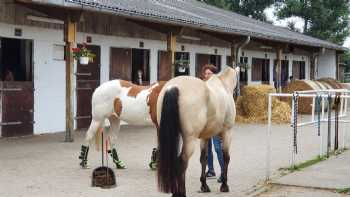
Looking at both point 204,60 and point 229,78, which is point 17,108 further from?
point 204,60

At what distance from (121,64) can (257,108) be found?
5013 millimetres

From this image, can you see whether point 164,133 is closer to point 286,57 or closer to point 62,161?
point 62,161

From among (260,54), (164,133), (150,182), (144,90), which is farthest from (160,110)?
(260,54)

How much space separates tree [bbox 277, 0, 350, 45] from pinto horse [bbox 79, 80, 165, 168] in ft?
111

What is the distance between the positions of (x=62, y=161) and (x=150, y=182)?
2.39 meters

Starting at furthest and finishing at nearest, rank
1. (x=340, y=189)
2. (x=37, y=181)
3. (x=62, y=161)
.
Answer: (x=62, y=161) → (x=37, y=181) → (x=340, y=189)

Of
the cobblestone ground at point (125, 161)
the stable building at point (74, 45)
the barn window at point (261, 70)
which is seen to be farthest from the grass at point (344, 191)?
the barn window at point (261, 70)

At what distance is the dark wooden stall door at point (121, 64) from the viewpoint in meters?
16.4

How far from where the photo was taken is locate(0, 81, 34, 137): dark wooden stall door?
1291 cm

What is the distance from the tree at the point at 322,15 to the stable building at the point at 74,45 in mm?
21620

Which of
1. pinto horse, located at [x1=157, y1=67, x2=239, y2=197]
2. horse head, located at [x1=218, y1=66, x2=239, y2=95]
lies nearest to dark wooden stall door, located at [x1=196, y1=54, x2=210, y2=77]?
horse head, located at [x1=218, y1=66, x2=239, y2=95]

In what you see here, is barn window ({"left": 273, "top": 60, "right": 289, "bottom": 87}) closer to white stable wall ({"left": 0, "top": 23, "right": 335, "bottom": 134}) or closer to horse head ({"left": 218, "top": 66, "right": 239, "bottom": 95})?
white stable wall ({"left": 0, "top": 23, "right": 335, "bottom": 134})

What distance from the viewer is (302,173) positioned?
8.39m

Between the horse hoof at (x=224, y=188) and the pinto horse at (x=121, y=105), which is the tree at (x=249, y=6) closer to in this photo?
the pinto horse at (x=121, y=105)
